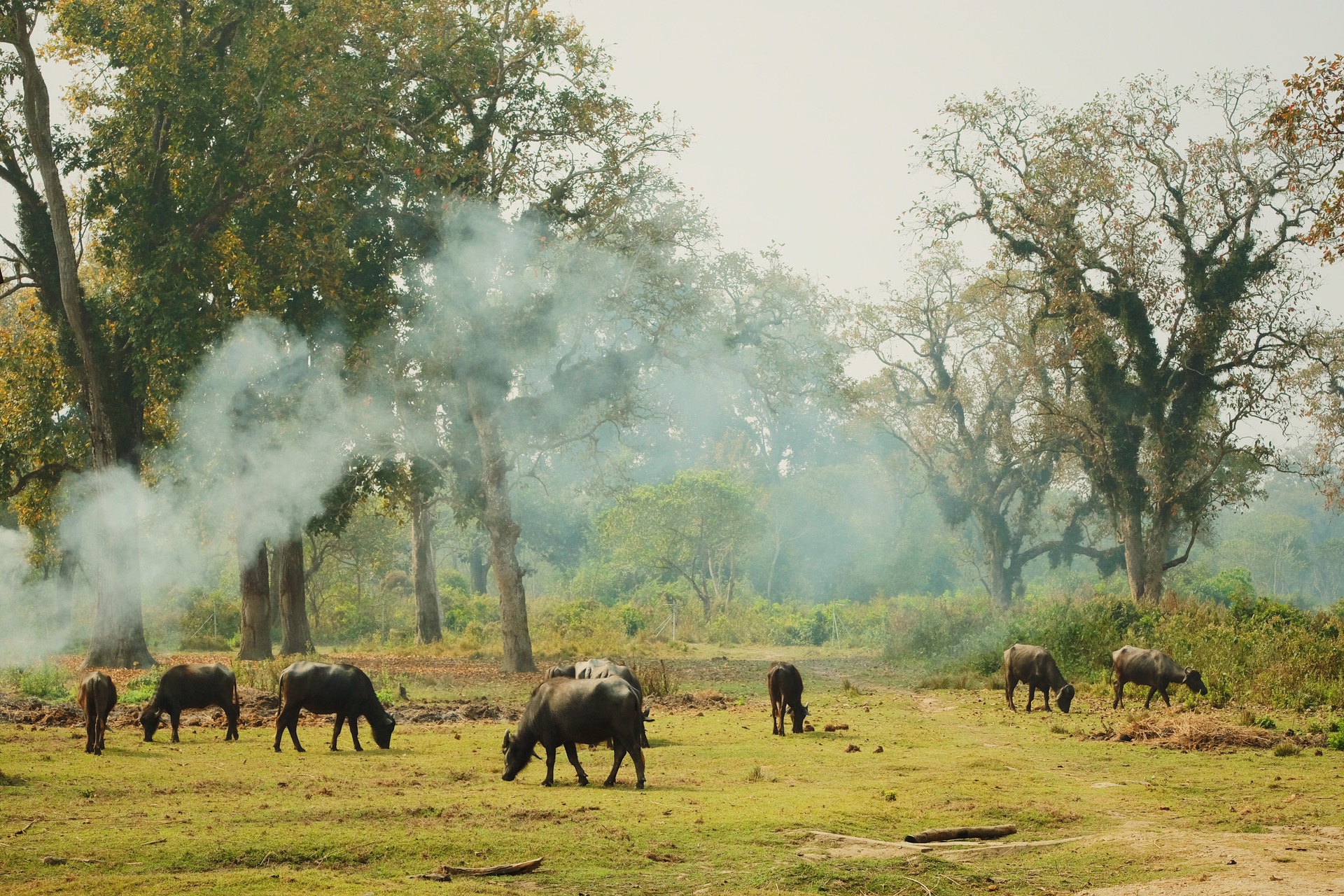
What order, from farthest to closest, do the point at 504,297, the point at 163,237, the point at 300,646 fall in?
1. the point at 300,646
2. the point at 504,297
3. the point at 163,237

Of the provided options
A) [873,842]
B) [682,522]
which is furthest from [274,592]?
[873,842]

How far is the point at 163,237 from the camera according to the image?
2694cm

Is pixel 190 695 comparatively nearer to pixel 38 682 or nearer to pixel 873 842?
pixel 38 682

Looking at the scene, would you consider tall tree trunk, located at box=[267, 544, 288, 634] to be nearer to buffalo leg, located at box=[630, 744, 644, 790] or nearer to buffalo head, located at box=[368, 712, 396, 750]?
buffalo head, located at box=[368, 712, 396, 750]

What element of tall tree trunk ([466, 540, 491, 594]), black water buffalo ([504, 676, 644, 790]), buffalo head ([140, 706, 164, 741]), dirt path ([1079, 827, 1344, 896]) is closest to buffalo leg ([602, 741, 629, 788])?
black water buffalo ([504, 676, 644, 790])

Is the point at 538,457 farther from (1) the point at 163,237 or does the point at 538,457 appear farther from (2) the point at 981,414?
(2) the point at 981,414

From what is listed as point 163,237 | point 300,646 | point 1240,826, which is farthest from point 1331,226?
point 300,646

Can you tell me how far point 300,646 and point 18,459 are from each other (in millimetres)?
8423

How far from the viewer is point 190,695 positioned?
14.5 m

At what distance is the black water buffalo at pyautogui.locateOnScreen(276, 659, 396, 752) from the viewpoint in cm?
1370

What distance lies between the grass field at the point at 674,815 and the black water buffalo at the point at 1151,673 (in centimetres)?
305

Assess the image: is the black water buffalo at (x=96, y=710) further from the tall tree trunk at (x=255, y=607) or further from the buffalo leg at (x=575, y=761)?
the tall tree trunk at (x=255, y=607)

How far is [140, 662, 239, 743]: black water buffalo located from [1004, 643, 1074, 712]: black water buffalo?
473 inches

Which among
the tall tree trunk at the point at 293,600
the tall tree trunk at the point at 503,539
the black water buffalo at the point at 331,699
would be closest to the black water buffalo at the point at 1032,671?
the black water buffalo at the point at 331,699
